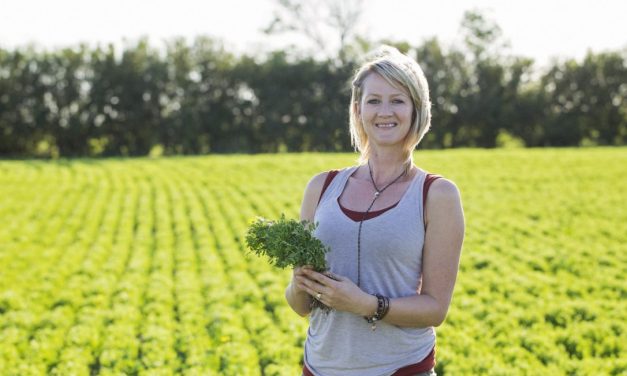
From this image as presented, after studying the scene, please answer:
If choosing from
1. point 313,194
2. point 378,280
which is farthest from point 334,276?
point 313,194

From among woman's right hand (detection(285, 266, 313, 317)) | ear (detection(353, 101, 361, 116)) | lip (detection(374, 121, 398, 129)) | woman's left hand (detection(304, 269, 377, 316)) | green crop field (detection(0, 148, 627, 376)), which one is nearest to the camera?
woman's left hand (detection(304, 269, 377, 316))

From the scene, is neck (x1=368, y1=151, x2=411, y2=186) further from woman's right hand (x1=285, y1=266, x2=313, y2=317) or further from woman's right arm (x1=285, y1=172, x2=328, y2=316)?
woman's right hand (x1=285, y1=266, x2=313, y2=317)

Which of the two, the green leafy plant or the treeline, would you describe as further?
the treeline

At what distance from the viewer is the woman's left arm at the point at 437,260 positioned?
6.84ft

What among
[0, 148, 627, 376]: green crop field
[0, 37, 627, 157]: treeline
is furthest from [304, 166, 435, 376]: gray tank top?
[0, 37, 627, 157]: treeline

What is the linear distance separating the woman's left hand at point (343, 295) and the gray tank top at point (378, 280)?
0.13 meters

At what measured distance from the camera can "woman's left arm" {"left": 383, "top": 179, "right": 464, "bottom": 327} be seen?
208cm

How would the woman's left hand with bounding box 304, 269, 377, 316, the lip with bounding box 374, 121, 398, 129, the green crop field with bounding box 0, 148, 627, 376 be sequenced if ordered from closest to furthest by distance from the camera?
the woman's left hand with bounding box 304, 269, 377, 316 → the lip with bounding box 374, 121, 398, 129 → the green crop field with bounding box 0, 148, 627, 376

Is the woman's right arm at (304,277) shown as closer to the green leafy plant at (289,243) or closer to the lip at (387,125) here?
the green leafy plant at (289,243)

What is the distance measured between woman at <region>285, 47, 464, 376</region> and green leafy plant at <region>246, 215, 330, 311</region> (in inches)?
1.9

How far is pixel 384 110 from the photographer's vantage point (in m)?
2.23

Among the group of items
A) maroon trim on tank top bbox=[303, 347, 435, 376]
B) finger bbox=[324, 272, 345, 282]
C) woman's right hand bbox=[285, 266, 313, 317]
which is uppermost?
finger bbox=[324, 272, 345, 282]

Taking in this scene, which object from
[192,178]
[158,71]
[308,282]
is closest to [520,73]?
[158,71]

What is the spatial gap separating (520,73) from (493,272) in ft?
114
